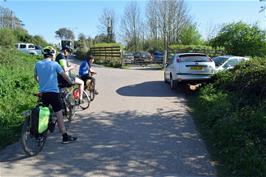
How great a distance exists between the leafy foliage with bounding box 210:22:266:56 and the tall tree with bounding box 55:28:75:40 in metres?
63.8

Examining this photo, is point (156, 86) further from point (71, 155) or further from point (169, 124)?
point (71, 155)

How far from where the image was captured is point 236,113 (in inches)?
291

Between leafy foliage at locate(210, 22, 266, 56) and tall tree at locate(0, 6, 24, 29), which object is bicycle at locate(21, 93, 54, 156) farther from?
tall tree at locate(0, 6, 24, 29)

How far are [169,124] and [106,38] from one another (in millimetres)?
48824

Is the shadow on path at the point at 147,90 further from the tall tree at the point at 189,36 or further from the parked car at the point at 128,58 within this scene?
the tall tree at the point at 189,36

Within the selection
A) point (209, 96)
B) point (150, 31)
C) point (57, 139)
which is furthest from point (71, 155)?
point (150, 31)

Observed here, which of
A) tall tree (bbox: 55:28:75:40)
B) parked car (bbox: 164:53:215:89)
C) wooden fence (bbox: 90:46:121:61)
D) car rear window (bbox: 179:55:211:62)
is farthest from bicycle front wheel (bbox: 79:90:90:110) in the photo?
tall tree (bbox: 55:28:75:40)

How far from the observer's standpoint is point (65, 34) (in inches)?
3647

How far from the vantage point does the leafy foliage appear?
92.5 feet

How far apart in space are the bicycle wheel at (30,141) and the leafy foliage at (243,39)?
2467 centimetres

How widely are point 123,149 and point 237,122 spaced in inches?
92.5

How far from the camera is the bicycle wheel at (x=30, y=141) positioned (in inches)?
227

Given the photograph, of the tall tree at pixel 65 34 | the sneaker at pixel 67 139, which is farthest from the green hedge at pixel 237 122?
the tall tree at pixel 65 34

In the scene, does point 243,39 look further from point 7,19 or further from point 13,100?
point 7,19
